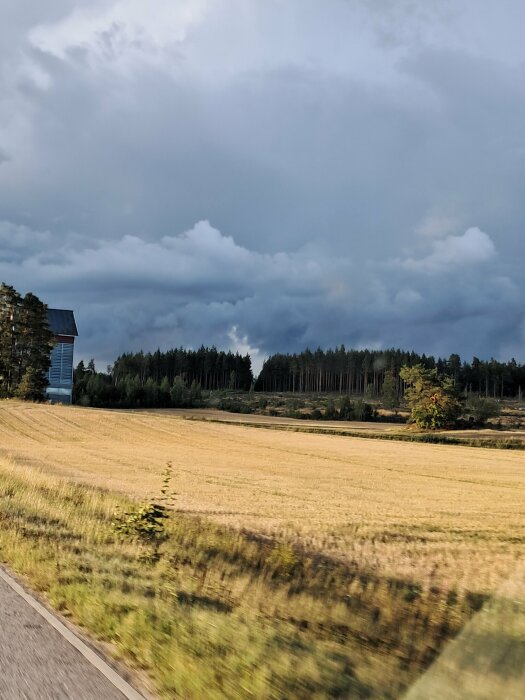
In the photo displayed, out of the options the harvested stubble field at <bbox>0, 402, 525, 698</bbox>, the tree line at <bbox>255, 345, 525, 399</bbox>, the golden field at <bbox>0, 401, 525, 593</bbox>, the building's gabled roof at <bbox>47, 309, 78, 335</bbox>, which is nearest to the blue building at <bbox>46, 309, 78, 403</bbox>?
the building's gabled roof at <bbox>47, 309, 78, 335</bbox>

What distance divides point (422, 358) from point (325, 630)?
175188 millimetres

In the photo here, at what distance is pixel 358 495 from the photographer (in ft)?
88.4

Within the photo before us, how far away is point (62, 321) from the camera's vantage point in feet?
328

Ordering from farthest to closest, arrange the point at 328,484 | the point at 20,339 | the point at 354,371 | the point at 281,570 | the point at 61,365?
the point at 354,371
the point at 61,365
the point at 20,339
the point at 328,484
the point at 281,570

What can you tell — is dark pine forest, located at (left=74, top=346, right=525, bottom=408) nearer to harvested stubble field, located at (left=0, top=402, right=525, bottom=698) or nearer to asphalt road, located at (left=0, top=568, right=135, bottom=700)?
harvested stubble field, located at (left=0, top=402, right=525, bottom=698)

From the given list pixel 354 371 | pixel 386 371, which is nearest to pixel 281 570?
pixel 386 371

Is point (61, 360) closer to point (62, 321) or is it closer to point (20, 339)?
point (62, 321)

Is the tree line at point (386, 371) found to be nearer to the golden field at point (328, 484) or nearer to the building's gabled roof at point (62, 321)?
the building's gabled roof at point (62, 321)

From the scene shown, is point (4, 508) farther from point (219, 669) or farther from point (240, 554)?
point (219, 669)

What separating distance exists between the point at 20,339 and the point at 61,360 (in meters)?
10.7

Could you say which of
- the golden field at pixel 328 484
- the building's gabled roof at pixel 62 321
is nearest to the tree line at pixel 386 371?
the building's gabled roof at pixel 62 321

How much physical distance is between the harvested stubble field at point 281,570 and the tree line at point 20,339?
184 ft

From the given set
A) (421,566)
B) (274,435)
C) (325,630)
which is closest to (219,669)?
(325,630)

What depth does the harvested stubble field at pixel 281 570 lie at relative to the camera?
19.2 feet
